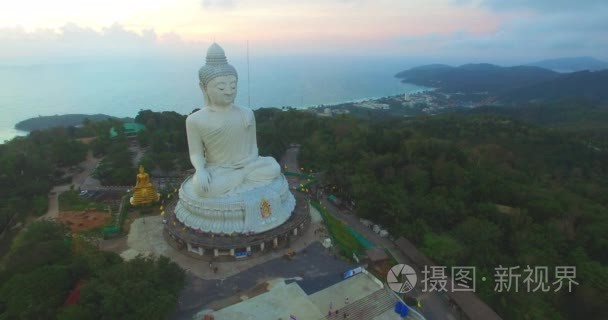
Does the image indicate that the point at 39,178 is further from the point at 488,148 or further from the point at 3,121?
the point at 3,121

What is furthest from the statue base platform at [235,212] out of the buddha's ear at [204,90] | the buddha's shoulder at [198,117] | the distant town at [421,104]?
the distant town at [421,104]

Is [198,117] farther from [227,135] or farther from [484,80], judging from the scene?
[484,80]

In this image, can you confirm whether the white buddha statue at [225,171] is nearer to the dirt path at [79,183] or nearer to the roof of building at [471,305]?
the roof of building at [471,305]

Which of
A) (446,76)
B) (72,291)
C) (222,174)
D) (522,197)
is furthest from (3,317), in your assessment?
(446,76)

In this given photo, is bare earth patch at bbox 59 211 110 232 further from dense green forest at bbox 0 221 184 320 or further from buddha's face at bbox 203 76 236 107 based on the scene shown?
buddha's face at bbox 203 76 236 107

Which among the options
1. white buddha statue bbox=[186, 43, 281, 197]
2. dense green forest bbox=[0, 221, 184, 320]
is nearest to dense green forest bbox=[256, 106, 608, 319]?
white buddha statue bbox=[186, 43, 281, 197]
